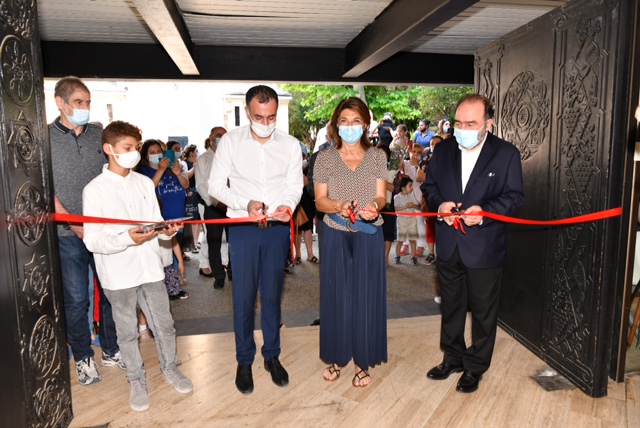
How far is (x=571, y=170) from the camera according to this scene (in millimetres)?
3010

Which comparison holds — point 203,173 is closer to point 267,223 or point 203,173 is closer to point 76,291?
point 76,291

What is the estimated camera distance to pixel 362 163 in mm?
2906

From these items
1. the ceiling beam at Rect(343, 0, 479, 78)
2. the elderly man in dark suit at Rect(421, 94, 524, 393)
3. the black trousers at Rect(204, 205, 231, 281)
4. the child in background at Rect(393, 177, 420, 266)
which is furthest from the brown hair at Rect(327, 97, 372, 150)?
the child in background at Rect(393, 177, 420, 266)

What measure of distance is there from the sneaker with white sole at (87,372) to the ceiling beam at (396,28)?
340 centimetres

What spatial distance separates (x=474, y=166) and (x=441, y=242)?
53 cm

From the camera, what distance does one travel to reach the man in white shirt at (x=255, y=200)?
2908 mm

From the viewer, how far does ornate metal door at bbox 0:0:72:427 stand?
205 centimetres

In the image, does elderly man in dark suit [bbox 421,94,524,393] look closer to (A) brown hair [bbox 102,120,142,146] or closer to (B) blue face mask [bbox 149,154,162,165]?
(A) brown hair [bbox 102,120,142,146]

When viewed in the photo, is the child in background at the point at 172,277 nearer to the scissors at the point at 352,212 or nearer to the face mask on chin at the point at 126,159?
the face mask on chin at the point at 126,159

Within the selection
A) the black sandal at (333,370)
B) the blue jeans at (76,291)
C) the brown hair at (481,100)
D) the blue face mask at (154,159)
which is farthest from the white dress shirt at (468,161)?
the blue face mask at (154,159)

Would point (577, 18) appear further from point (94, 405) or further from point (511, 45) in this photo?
point (94, 405)

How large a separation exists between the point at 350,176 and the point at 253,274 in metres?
0.86

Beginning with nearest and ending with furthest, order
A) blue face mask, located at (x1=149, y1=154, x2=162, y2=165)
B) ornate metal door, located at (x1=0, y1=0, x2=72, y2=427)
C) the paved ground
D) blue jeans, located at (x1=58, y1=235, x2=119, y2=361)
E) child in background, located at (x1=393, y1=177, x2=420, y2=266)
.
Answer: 1. ornate metal door, located at (x1=0, y1=0, x2=72, y2=427)
2. blue jeans, located at (x1=58, y1=235, x2=119, y2=361)
3. the paved ground
4. blue face mask, located at (x1=149, y1=154, x2=162, y2=165)
5. child in background, located at (x1=393, y1=177, x2=420, y2=266)

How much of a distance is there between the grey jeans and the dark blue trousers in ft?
1.41
